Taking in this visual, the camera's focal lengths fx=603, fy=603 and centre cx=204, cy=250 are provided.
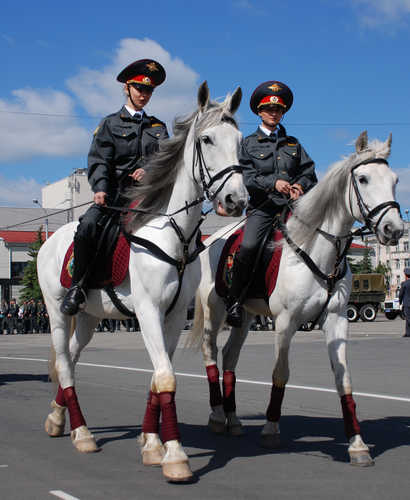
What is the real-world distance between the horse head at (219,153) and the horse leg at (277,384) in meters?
1.71

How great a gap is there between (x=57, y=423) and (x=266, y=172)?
3.66 m

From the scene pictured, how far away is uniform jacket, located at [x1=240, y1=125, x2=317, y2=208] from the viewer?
22.4ft

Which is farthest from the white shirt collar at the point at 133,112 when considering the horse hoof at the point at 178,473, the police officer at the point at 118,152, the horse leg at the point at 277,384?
the horse hoof at the point at 178,473

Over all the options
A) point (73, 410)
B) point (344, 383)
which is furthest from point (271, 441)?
point (73, 410)

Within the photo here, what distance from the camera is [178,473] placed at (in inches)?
186

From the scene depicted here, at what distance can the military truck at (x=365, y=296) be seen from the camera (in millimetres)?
36969

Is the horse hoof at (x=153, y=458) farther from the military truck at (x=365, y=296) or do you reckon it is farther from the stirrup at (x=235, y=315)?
the military truck at (x=365, y=296)

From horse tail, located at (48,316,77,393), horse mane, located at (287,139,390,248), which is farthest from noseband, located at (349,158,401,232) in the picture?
horse tail, located at (48,316,77,393)

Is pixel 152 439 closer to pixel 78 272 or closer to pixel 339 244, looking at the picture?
pixel 78 272

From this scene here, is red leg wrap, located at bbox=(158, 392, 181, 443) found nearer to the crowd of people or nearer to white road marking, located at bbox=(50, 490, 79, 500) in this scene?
white road marking, located at bbox=(50, 490, 79, 500)

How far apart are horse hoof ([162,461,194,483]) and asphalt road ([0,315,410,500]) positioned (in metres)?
0.06

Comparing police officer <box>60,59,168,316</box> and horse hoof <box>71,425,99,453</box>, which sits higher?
police officer <box>60,59,168,316</box>

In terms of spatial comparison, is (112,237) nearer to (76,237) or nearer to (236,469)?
(76,237)

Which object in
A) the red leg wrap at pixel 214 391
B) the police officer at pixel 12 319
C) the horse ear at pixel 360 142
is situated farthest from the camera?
the police officer at pixel 12 319
